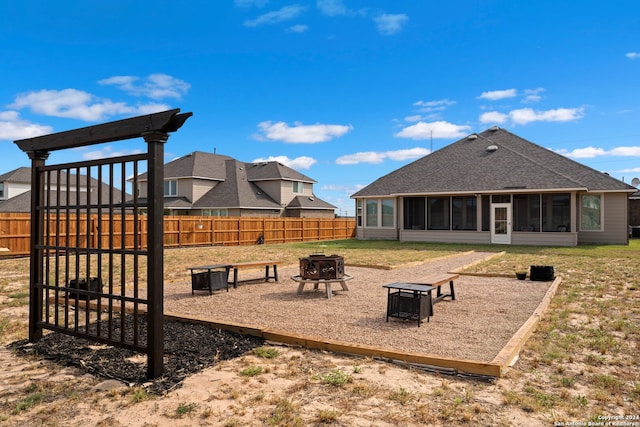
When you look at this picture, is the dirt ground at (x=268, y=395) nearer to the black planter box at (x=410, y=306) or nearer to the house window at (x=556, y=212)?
the black planter box at (x=410, y=306)

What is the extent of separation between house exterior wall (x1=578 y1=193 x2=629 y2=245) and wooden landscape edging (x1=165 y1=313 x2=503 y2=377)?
21.6m

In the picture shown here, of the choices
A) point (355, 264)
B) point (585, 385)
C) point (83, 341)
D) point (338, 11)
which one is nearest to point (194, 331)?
point (83, 341)

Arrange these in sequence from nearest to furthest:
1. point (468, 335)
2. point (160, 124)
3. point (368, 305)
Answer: point (160, 124) → point (468, 335) → point (368, 305)

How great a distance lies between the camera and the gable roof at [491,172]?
71.2 feet

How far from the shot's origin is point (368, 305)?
7.62 m

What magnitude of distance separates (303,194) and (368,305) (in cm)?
3474

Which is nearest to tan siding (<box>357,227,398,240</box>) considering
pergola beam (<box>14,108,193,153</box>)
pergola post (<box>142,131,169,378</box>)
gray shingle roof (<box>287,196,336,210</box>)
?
gray shingle roof (<box>287,196,336,210</box>)

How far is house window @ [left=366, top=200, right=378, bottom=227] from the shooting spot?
27250 millimetres

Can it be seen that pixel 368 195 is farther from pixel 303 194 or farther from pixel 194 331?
pixel 194 331

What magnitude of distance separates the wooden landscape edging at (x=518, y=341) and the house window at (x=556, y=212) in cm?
1582

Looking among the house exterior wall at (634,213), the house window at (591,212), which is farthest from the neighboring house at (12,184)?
the house exterior wall at (634,213)

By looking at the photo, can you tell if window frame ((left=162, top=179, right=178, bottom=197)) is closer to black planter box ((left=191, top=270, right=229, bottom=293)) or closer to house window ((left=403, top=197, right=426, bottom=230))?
house window ((left=403, top=197, right=426, bottom=230))

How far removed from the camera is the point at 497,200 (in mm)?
22562

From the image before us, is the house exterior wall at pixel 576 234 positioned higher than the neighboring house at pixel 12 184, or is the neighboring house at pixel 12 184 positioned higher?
the neighboring house at pixel 12 184
